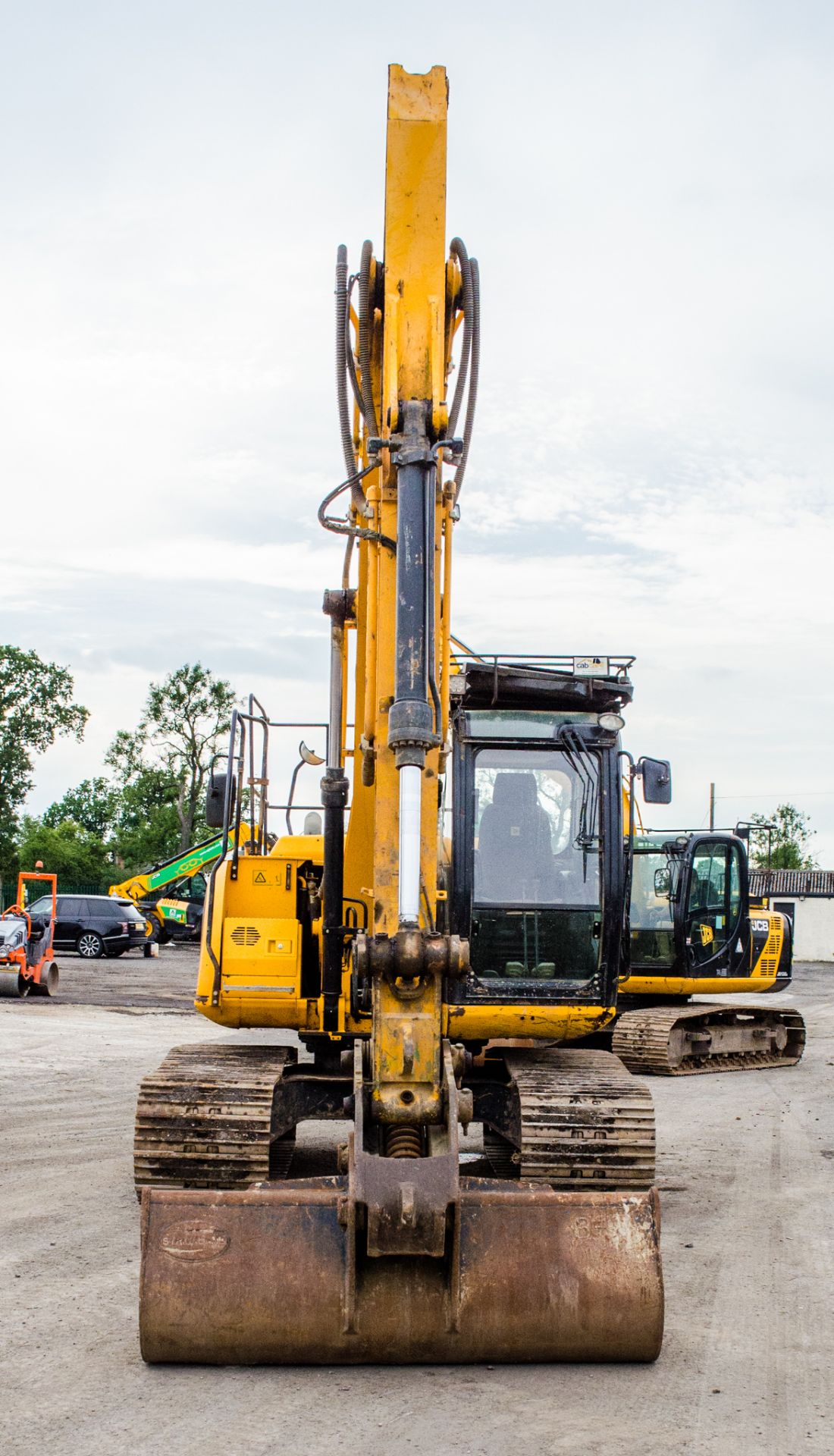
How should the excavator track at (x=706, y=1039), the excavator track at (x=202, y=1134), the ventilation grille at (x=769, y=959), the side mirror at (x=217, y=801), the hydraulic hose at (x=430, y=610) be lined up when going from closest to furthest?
the hydraulic hose at (x=430, y=610) → the excavator track at (x=202, y=1134) → the side mirror at (x=217, y=801) → the excavator track at (x=706, y=1039) → the ventilation grille at (x=769, y=959)

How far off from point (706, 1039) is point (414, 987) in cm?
1039

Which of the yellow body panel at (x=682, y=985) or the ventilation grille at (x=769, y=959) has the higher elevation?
the ventilation grille at (x=769, y=959)

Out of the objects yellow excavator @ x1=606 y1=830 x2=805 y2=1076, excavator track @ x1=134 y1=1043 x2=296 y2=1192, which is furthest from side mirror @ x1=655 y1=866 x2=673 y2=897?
excavator track @ x1=134 y1=1043 x2=296 y2=1192

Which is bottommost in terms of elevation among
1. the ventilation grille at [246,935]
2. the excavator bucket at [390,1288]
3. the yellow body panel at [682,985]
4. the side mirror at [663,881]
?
the excavator bucket at [390,1288]

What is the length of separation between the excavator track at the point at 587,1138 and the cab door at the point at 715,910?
8880 millimetres

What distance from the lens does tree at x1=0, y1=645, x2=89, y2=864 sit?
7219 centimetres

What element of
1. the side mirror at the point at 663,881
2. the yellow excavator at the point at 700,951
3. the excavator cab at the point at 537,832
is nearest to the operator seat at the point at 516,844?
the excavator cab at the point at 537,832

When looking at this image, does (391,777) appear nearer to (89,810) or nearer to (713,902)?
(713,902)

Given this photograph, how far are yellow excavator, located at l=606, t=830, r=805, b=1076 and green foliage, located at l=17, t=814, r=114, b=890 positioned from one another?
52892 millimetres

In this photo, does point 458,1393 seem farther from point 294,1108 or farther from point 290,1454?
point 294,1108

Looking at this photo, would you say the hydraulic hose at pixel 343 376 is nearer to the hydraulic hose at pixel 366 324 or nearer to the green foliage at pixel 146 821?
the hydraulic hose at pixel 366 324

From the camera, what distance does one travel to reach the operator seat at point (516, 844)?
7531 millimetres

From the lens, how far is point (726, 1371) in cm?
502

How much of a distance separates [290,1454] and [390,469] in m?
3.87
